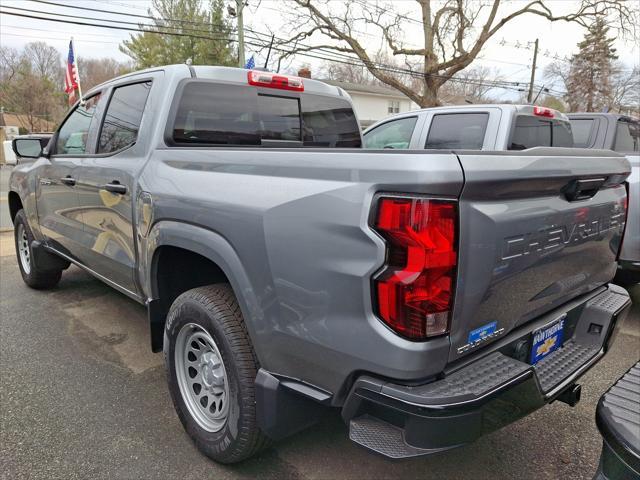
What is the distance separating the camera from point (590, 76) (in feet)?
150

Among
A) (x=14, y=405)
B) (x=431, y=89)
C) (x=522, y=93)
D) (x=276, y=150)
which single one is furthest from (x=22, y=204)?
(x=522, y=93)

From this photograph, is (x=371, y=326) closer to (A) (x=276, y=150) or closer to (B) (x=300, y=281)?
(B) (x=300, y=281)

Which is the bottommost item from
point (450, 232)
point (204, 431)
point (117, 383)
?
point (117, 383)

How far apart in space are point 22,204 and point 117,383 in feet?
9.04

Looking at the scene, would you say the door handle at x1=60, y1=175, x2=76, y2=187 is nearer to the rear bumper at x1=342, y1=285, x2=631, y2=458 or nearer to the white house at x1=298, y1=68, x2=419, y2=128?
the rear bumper at x1=342, y1=285, x2=631, y2=458

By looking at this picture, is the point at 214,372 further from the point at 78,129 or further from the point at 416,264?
the point at 78,129

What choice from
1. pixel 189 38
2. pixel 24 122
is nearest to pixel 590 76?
pixel 189 38

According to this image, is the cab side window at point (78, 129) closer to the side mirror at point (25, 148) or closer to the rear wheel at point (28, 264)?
the side mirror at point (25, 148)

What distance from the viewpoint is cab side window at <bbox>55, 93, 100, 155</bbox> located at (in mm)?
3572

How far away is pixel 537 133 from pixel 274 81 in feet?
11.9

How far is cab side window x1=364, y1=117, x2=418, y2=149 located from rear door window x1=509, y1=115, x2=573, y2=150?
1346 mm

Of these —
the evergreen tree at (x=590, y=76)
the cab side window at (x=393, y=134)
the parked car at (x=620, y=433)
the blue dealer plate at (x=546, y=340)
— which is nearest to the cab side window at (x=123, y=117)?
the blue dealer plate at (x=546, y=340)

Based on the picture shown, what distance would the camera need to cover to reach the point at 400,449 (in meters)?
1.57

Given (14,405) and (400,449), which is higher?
(400,449)
